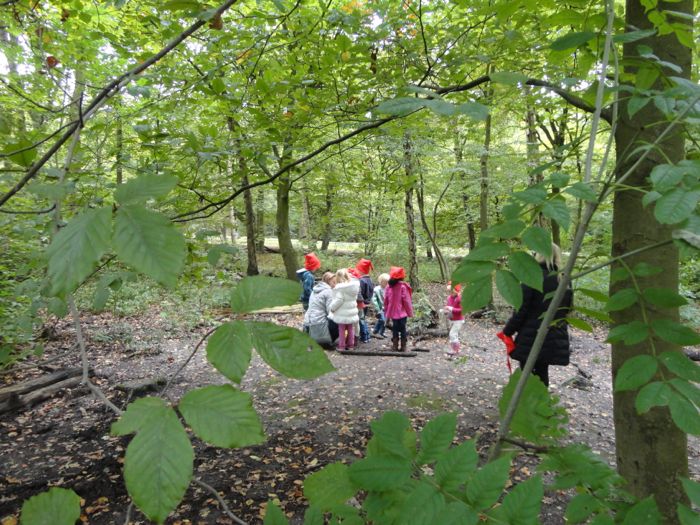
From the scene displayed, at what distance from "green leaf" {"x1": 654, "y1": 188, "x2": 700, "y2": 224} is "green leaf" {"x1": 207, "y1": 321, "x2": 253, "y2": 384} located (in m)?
0.76

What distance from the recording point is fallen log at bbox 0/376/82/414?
4.94m

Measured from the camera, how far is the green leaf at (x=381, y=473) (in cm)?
76

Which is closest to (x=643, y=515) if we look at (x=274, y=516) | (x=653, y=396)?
(x=653, y=396)

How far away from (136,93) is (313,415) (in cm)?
411

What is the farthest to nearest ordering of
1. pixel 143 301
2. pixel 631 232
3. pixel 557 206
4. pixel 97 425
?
pixel 143 301 → pixel 97 425 → pixel 631 232 → pixel 557 206

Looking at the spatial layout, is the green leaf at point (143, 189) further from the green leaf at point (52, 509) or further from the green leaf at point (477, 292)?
the green leaf at point (477, 292)

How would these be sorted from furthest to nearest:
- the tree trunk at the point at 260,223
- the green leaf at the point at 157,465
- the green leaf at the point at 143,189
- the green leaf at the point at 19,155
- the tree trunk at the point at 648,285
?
the tree trunk at the point at 260,223 → the tree trunk at the point at 648,285 → the green leaf at the point at 19,155 → the green leaf at the point at 143,189 → the green leaf at the point at 157,465

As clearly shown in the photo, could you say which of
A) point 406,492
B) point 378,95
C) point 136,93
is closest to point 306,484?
point 406,492

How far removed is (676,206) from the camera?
732mm

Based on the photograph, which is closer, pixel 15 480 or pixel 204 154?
pixel 204 154

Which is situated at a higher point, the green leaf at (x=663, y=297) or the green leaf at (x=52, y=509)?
the green leaf at (x=663, y=297)

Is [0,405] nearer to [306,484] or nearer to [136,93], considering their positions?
[136,93]

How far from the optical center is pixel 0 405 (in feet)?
16.0

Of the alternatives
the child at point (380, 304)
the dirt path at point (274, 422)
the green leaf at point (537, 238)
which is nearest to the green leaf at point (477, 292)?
the green leaf at point (537, 238)
